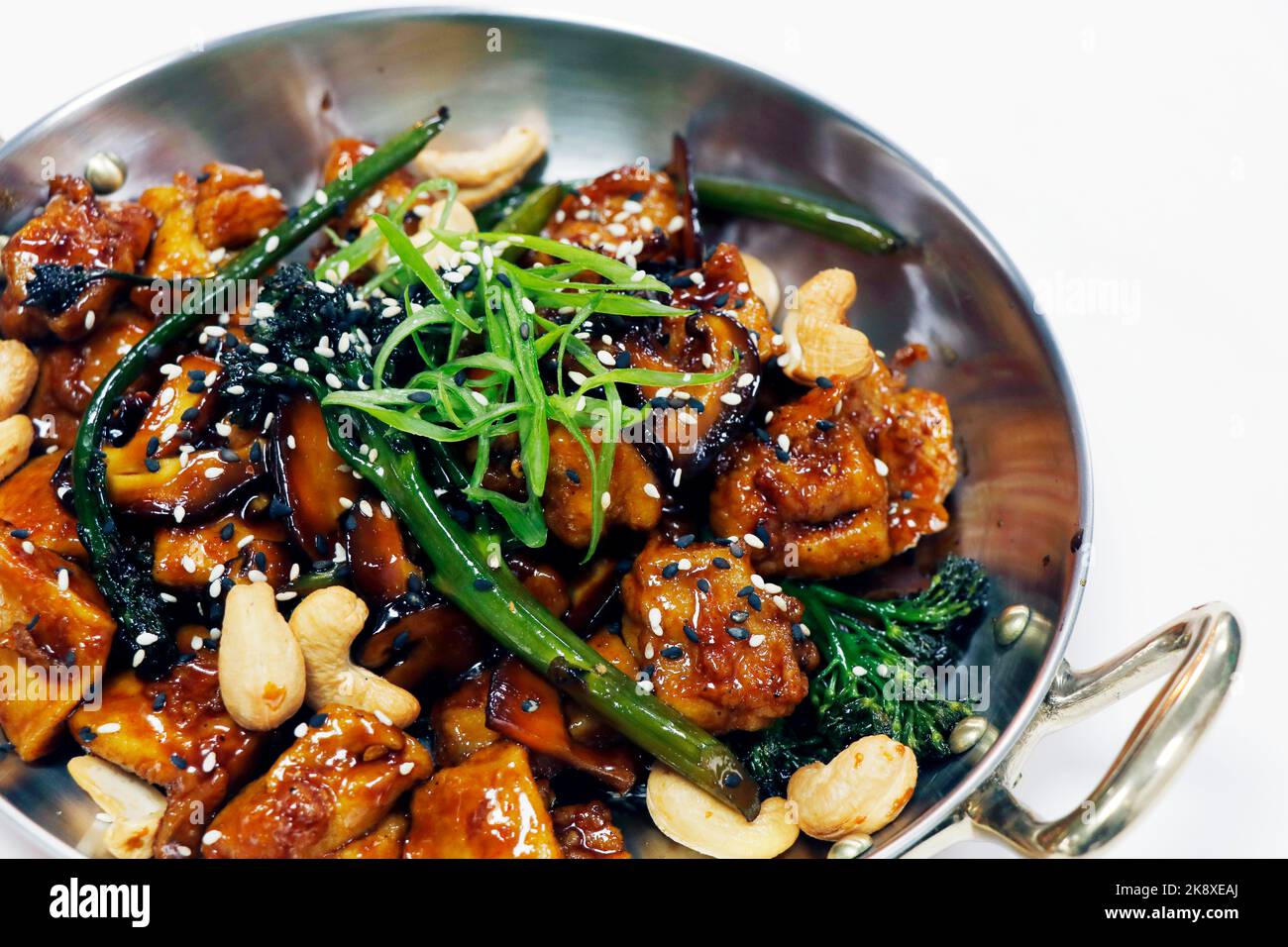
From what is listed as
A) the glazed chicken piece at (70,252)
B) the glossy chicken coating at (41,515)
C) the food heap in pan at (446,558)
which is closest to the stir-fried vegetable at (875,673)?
the food heap in pan at (446,558)

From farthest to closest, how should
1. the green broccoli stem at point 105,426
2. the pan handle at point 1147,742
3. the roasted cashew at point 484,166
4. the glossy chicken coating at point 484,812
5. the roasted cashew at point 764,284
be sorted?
the roasted cashew at point 484,166
the roasted cashew at point 764,284
the green broccoli stem at point 105,426
the glossy chicken coating at point 484,812
the pan handle at point 1147,742

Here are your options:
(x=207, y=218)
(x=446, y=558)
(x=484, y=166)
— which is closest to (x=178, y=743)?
(x=446, y=558)

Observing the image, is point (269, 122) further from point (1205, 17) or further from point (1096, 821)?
point (1205, 17)

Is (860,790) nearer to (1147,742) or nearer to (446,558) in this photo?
(1147,742)

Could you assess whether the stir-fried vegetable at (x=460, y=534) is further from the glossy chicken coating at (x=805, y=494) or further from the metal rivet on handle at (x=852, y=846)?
the glossy chicken coating at (x=805, y=494)

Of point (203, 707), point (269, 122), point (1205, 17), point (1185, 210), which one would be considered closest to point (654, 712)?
point (203, 707)

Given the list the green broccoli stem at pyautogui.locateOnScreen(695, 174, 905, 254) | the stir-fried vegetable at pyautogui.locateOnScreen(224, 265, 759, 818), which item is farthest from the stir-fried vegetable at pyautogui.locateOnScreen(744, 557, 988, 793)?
the green broccoli stem at pyautogui.locateOnScreen(695, 174, 905, 254)

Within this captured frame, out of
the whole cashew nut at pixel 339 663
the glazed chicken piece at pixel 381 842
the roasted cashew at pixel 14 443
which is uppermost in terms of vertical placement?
the roasted cashew at pixel 14 443

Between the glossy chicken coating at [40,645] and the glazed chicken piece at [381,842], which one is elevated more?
the glossy chicken coating at [40,645]

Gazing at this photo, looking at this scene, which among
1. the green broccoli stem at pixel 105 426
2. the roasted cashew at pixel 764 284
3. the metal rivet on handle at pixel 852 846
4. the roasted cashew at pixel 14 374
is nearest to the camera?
the metal rivet on handle at pixel 852 846
